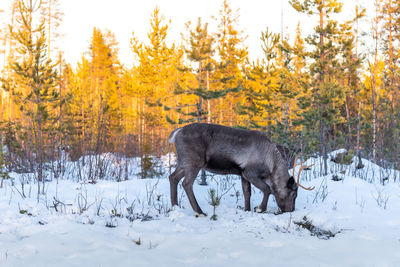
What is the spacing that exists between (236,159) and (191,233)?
1.57 metres

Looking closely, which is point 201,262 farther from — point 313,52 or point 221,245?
point 313,52

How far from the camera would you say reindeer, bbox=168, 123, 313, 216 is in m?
4.87

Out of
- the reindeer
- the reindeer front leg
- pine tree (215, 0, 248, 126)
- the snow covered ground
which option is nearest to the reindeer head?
the reindeer

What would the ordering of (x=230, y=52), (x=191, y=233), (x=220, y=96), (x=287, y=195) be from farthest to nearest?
1. (x=230, y=52)
2. (x=220, y=96)
3. (x=287, y=195)
4. (x=191, y=233)

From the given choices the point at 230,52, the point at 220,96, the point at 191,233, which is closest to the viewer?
the point at 191,233

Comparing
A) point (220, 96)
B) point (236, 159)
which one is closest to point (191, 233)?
point (236, 159)

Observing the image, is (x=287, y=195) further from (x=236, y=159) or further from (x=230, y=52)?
(x=230, y=52)

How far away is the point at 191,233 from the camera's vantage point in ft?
12.1

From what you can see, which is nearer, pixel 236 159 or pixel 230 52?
pixel 236 159

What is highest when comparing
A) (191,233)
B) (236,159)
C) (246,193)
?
(236,159)

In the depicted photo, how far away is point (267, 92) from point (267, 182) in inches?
491

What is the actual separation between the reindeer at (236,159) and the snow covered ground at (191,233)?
1.17ft

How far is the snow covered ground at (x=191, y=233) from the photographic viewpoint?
2.95m

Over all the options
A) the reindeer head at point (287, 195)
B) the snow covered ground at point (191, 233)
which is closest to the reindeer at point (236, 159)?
the reindeer head at point (287, 195)
